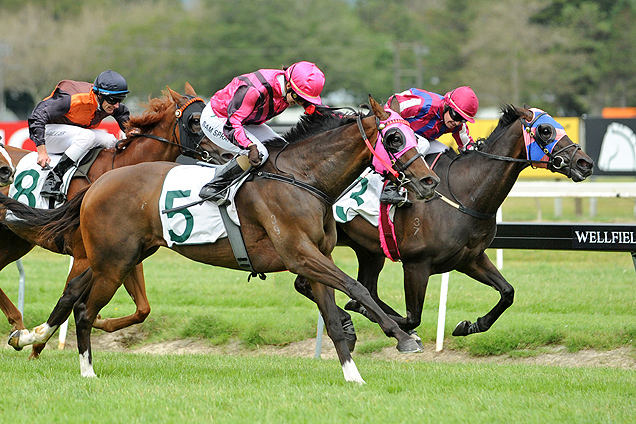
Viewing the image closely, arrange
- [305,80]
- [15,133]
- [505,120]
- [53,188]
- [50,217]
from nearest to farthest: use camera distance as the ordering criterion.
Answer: [305,80] → [50,217] → [505,120] → [53,188] → [15,133]

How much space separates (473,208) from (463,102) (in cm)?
88

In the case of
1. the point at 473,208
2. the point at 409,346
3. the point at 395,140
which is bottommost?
the point at 409,346

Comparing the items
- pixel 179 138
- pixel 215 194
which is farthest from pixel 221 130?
pixel 179 138

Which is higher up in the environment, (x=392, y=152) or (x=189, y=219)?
(x=392, y=152)

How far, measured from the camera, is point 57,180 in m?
6.82

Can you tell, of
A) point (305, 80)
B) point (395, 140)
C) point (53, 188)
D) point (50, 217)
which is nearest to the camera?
point (395, 140)

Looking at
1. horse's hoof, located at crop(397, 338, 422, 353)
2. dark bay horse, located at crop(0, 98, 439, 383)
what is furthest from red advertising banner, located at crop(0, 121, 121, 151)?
horse's hoof, located at crop(397, 338, 422, 353)

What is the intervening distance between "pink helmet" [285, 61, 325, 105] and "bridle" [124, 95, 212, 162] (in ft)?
5.15

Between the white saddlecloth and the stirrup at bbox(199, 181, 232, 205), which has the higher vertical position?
the stirrup at bbox(199, 181, 232, 205)

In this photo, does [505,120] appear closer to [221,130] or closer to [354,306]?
[354,306]

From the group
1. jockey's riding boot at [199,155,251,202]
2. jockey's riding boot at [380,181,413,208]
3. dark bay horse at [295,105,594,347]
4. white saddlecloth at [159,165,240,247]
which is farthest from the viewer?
jockey's riding boot at [380,181,413,208]

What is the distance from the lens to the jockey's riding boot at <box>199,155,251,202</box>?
557 cm

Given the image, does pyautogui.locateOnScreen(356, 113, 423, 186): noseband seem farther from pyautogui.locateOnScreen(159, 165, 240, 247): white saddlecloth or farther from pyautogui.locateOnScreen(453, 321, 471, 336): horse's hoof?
pyautogui.locateOnScreen(453, 321, 471, 336): horse's hoof

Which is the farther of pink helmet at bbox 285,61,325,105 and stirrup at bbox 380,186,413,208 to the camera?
stirrup at bbox 380,186,413,208
